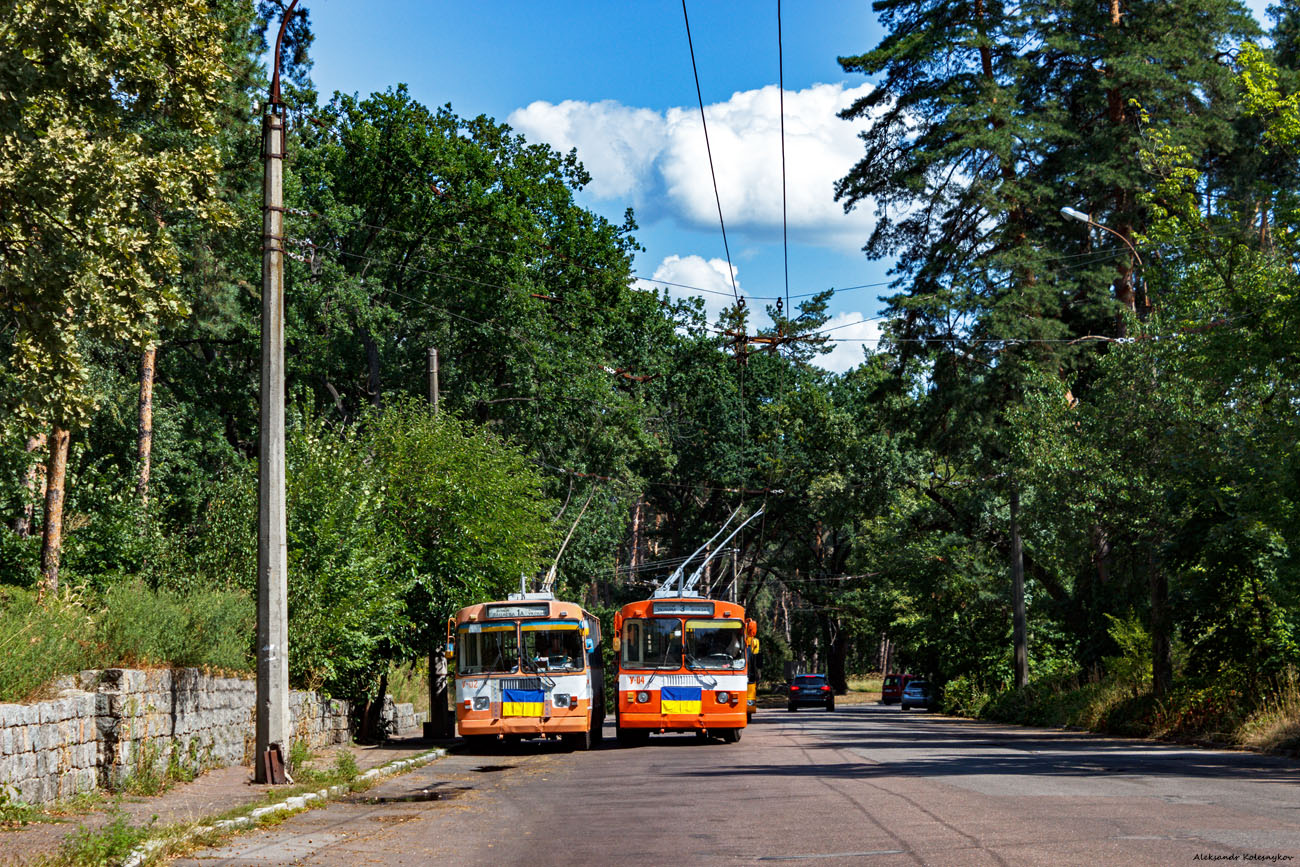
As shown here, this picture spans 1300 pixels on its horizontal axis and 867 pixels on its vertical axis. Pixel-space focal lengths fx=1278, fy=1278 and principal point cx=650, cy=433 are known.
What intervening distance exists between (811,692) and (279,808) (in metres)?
46.9

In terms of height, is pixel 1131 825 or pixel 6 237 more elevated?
pixel 6 237

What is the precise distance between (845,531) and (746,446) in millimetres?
8909

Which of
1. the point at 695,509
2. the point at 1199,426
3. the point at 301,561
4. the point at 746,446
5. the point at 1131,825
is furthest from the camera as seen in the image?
the point at 695,509

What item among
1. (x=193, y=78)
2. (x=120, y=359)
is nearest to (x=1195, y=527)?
(x=193, y=78)

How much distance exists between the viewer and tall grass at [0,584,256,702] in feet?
40.8

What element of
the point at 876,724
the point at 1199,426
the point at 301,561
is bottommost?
the point at 876,724

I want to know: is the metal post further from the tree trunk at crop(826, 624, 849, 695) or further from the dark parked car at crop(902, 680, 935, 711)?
the tree trunk at crop(826, 624, 849, 695)

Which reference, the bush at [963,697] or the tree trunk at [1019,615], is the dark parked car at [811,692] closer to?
the bush at [963,697]

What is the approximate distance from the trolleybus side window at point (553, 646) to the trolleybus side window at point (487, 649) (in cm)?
28

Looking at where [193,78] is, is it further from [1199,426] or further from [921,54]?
[921,54]

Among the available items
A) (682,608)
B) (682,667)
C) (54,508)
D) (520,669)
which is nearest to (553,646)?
(520,669)

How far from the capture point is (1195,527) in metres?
23.6

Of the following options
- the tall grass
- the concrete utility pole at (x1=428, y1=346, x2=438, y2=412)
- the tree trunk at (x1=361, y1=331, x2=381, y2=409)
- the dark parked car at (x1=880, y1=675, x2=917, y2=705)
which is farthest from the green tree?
the dark parked car at (x1=880, y1=675, x2=917, y2=705)

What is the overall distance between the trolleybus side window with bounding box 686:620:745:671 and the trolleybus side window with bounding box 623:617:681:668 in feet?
0.91
